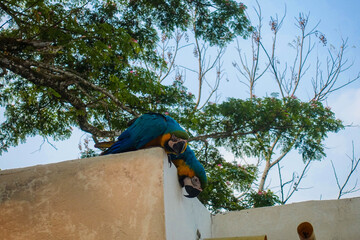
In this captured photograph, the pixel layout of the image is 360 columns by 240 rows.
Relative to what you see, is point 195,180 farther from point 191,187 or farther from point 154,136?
point 154,136

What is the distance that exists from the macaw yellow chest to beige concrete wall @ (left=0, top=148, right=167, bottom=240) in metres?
0.55

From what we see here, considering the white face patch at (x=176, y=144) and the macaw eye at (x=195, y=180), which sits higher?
the white face patch at (x=176, y=144)

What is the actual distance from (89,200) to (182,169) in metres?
0.84

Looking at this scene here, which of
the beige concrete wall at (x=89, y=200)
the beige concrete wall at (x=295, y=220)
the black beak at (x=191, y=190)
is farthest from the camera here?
the beige concrete wall at (x=295, y=220)

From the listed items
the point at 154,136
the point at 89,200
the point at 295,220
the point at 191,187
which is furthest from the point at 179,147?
the point at 295,220

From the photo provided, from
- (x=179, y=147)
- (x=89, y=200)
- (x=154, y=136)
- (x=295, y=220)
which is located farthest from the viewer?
(x=295, y=220)

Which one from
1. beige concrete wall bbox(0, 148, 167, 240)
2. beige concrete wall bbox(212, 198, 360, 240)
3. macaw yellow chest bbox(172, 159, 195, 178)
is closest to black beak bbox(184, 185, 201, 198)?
macaw yellow chest bbox(172, 159, 195, 178)

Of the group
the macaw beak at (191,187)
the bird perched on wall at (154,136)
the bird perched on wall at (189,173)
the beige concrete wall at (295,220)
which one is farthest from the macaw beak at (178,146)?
the beige concrete wall at (295,220)

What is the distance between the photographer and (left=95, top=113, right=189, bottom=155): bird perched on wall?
280 centimetres

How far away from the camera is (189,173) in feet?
9.86

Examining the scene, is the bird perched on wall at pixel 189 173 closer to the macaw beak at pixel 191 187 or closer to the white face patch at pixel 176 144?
the macaw beak at pixel 191 187

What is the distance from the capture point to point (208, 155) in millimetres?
8617

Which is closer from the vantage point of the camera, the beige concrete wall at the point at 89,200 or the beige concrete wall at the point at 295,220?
the beige concrete wall at the point at 89,200

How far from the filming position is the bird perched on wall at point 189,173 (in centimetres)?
295
